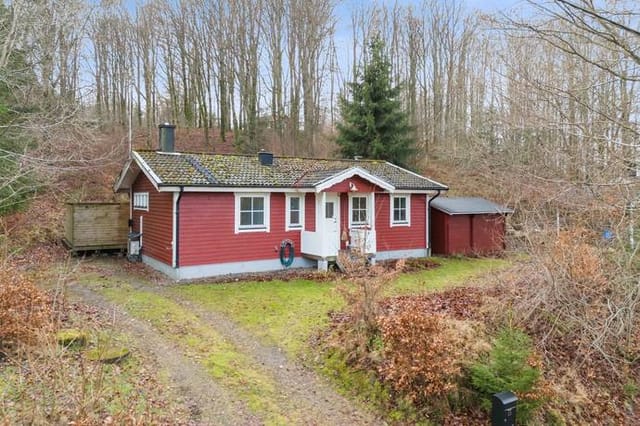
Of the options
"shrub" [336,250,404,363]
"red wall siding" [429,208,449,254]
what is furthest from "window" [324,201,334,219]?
"shrub" [336,250,404,363]

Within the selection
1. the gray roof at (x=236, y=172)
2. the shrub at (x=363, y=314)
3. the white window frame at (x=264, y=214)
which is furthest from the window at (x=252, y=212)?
the shrub at (x=363, y=314)

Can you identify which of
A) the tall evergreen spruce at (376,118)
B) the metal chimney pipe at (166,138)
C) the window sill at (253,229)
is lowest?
the window sill at (253,229)

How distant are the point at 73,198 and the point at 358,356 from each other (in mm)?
17684

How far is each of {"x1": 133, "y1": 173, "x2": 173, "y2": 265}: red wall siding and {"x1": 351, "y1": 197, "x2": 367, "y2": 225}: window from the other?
6.16m

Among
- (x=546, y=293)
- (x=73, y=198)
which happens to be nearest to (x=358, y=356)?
(x=546, y=293)

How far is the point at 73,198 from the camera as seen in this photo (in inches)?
756

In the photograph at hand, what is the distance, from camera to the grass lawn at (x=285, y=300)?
7.96 m

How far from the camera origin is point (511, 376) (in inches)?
217

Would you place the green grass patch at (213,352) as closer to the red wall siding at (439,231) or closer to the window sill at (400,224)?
the window sill at (400,224)

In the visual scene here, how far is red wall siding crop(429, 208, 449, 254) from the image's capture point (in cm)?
1703

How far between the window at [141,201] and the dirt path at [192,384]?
705cm

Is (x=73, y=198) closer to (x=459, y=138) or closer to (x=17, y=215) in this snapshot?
(x=17, y=215)

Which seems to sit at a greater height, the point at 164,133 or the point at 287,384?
the point at 164,133

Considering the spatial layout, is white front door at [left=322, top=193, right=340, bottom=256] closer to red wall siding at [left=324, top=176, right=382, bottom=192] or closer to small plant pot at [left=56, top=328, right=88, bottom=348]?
red wall siding at [left=324, top=176, right=382, bottom=192]
